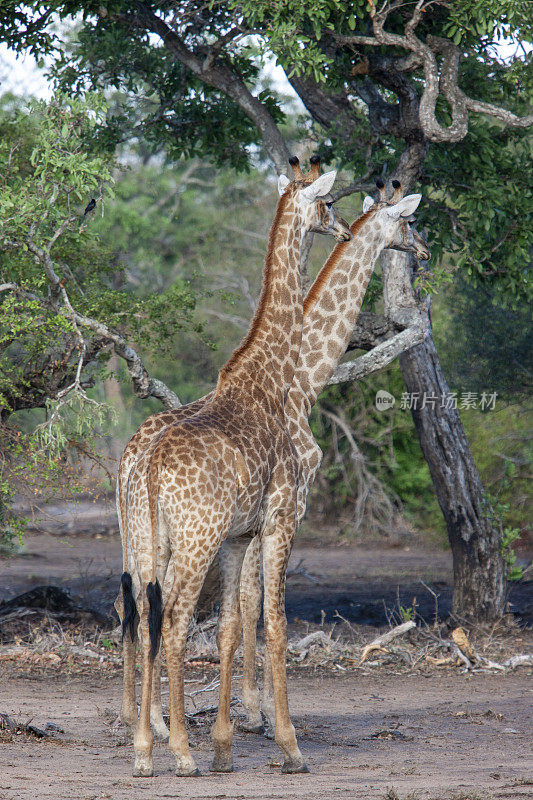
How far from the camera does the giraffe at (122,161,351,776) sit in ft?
17.5

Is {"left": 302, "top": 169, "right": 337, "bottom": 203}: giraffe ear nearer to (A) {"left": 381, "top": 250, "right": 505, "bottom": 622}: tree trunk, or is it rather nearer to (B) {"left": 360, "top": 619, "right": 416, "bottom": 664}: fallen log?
(A) {"left": 381, "top": 250, "right": 505, "bottom": 622}: tree trunk

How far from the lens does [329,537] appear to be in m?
19.0

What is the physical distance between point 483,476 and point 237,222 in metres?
13.1

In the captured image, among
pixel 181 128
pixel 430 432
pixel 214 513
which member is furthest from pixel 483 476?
pixel 214 513

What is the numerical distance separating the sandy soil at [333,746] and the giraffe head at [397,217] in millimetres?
3846

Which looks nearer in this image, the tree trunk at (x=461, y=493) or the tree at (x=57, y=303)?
the tree at (x=57, y=303)

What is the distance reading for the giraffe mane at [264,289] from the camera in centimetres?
631

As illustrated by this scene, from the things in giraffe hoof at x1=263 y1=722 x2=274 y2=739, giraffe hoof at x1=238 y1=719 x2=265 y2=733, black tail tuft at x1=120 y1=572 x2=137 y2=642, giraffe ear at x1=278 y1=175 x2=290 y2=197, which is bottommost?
giraffe hoof at x1=263 y1=722 x2=274 y2=739

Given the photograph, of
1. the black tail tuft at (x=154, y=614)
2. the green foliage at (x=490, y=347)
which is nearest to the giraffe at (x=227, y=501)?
the black tail tuft at (x=154, y=614)

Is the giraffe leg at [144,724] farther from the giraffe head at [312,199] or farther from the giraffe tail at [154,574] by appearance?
the giraffe head at [312,199]

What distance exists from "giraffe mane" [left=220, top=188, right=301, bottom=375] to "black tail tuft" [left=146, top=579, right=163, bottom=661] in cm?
157

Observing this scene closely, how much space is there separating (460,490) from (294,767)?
5633mm

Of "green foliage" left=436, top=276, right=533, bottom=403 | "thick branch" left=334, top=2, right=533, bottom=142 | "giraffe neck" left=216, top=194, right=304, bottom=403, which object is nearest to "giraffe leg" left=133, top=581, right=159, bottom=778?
"giraffe neck" left=216, top=194, right=304, bottom=403

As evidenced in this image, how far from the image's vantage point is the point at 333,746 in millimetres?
6500
